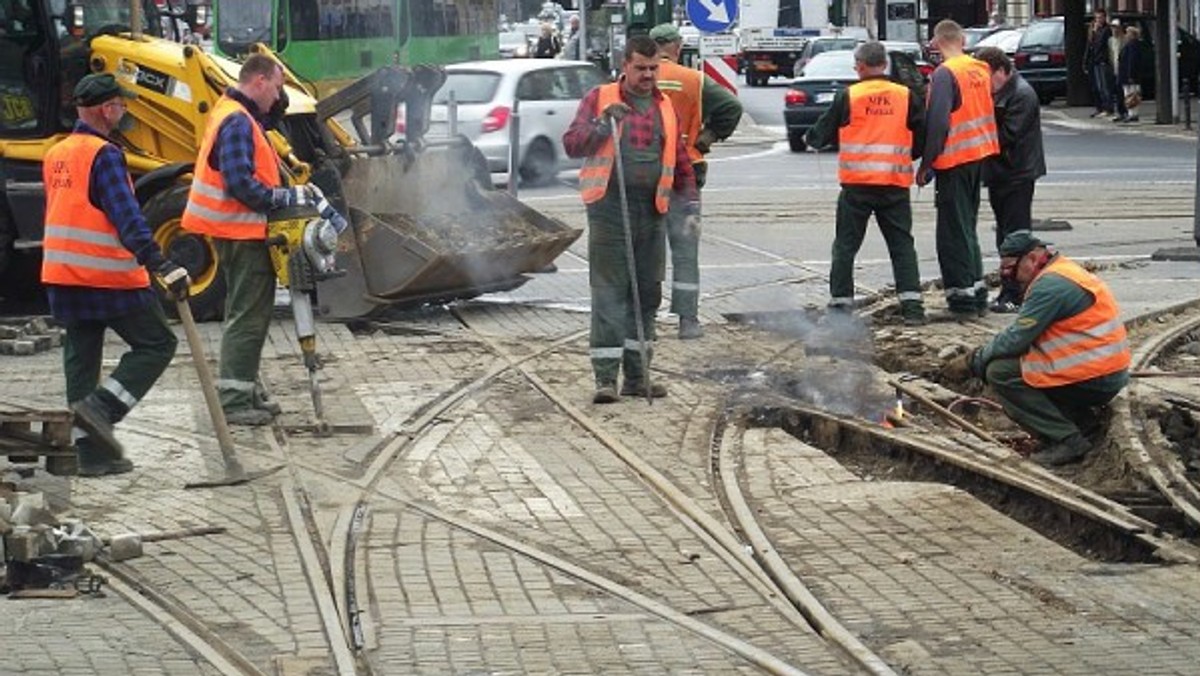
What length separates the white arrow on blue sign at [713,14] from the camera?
23266 millimetres

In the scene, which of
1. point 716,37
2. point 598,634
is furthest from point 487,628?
point 716,37

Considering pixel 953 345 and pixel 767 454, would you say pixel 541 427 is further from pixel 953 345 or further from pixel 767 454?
pixel 953 345

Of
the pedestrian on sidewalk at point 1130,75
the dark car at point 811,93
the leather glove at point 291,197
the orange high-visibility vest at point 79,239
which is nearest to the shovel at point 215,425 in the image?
the orange high-visibility vest at point 79,239

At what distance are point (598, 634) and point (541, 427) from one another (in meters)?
4.19

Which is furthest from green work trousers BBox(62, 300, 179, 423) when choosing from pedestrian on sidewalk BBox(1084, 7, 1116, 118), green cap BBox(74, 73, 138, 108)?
pedestrian on sidewalk BBox(1084, 7, 1116, 118)

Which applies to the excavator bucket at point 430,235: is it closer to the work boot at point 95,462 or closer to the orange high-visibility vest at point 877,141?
the orange high-visibility vest at point 877,141

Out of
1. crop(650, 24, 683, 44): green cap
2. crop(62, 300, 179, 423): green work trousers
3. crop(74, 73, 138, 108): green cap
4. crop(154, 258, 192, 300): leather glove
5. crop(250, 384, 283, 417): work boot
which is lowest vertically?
crop(250, 384, 283, 417): work boot

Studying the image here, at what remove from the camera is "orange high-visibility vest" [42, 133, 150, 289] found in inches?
425

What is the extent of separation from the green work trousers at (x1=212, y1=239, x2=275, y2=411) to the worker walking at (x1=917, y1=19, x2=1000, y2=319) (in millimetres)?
5135

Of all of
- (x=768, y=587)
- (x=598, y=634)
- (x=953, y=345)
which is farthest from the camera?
(x=953, y=345)

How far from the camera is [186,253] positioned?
16453mm

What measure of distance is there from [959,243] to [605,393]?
3.95 meters

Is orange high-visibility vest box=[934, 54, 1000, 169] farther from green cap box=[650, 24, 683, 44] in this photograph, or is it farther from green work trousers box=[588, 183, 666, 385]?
green work trousers box=[588, 183, 666, 385]

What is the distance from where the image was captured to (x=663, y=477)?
10609 mm
